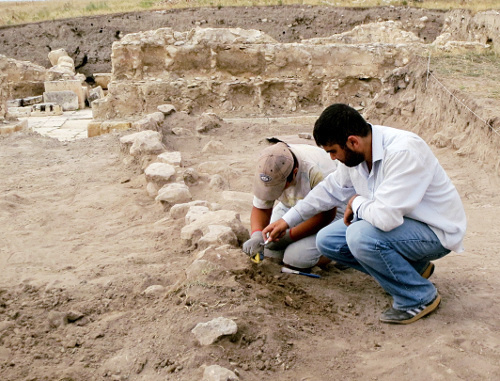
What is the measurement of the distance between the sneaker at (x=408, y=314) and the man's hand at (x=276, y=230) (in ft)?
2.57

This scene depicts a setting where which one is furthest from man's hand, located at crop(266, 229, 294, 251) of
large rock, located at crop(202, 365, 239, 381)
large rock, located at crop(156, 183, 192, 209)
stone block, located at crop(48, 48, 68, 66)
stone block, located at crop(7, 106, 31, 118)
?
stone block, located at crop(48, 48, 68, 66)

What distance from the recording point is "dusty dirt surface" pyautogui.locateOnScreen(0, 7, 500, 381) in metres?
2.38

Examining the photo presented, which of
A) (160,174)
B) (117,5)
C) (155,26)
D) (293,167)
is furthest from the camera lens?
(117,5)

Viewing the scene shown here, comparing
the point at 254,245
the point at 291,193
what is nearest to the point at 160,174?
the point at 291,193

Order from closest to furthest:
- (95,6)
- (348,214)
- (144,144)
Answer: (348,214)
(144,144)
(95,6)

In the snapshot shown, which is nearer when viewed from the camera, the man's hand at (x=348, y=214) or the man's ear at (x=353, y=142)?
the man's ear at (x=353, y=142)

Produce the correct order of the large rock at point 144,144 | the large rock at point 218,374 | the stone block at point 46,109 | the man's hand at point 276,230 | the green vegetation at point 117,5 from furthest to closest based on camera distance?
the green vegetation at point 117,5 < the stone block at point 46,109 < the large rock at point 144,144 < the man's hand at point 276,230 < the large rock at point 218,374

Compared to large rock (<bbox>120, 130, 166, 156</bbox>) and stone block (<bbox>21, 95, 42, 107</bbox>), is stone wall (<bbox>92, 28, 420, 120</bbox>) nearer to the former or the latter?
large rock (<bbox>120, 130, 166, 156</bbox>)

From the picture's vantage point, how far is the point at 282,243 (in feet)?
11.5

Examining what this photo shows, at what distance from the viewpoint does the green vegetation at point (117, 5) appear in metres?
21.8

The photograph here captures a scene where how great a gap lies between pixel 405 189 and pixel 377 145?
28 centimetres

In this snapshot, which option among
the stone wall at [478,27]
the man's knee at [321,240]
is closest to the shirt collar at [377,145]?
the man's knee at [321,240]

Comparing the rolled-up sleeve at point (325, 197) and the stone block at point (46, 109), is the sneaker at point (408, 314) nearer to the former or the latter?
the rolled-up sleeve at point (325, 197)

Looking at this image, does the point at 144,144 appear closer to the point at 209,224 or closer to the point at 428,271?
the point at 209,224
